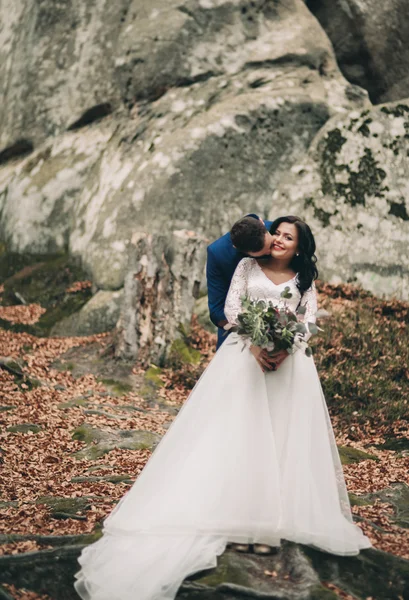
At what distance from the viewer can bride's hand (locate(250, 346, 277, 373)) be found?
5574mm

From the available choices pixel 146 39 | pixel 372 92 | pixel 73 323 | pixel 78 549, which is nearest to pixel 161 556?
pixel 78 549

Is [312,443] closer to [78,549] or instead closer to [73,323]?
[78,549]

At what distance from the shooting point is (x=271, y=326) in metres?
5.49

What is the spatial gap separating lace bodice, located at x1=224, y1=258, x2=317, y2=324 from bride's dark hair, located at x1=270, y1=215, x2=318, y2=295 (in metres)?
0.07

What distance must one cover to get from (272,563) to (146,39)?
45.3 ft

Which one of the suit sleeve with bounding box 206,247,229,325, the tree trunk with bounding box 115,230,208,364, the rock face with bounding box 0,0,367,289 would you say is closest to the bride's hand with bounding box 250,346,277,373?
the suit sleeve with bounding box 206,247,229,325

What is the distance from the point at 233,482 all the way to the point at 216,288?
1.91 m

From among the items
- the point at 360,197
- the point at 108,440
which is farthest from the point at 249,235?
the point at 360,197

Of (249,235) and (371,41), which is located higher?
(249,235)

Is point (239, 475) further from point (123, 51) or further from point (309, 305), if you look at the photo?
point (123, 51)

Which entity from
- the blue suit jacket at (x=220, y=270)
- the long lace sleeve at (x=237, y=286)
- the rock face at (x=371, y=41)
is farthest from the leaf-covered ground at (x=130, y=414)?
the rock face at (x=371, y=41)

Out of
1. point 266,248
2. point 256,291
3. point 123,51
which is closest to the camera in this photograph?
point 266,248

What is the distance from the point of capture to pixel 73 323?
13641 mm

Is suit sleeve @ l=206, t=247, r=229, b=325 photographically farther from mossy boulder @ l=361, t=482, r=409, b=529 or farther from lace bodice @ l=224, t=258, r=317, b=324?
mossy boulder @ l=361, t=482, r=409, b=529
